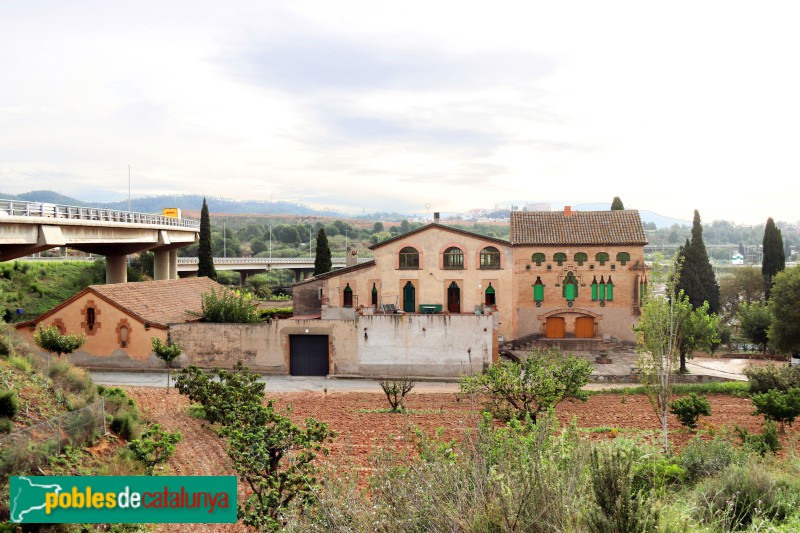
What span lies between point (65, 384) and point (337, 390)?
13134 mm

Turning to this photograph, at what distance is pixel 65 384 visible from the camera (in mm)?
20328

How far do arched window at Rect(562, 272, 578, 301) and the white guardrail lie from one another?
102 feet

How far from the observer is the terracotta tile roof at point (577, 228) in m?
43.0

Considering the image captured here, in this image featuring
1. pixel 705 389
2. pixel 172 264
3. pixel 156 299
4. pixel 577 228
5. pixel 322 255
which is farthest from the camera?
pixel 172 264

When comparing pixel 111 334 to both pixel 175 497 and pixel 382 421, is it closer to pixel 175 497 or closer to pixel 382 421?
pixel 382 421

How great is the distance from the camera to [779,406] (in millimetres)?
22219

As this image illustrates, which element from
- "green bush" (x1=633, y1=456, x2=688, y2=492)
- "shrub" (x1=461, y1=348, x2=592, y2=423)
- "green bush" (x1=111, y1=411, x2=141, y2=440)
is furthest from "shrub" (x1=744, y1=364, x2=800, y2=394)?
"green bush" (x1=111, y1=411, x2=141, y2=440)

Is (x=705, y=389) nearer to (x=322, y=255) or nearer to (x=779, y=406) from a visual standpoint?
(x=779, y=406)

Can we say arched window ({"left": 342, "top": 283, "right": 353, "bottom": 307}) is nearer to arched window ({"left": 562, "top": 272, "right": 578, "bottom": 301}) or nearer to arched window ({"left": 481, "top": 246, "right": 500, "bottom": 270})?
arched window ({"left": 481, "top": 246, "right": 500, "bottom": 270})

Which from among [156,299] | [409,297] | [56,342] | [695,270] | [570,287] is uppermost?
[695,270]

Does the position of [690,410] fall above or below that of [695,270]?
below

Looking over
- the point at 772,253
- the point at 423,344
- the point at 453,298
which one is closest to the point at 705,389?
the point at 423,344

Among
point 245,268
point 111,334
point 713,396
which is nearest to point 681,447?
point 713,396

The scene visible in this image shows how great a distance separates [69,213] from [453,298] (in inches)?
963
